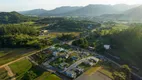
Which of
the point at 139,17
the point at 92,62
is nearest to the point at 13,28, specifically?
the point at 92,62

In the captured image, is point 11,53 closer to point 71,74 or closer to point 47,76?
point 47,76

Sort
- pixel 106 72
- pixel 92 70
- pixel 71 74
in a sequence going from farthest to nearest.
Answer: pixel 92 70
pixel 106 72
pixel 71 74

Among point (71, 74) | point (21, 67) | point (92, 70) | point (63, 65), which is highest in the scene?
point (63, 65)

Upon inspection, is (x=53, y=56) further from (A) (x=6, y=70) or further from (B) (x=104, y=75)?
(B) (x=104, y=75)

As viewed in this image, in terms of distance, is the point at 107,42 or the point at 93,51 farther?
the point at 107,42

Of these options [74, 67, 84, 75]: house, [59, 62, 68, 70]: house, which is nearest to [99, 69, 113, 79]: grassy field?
[74, 67, 84, 75]: house

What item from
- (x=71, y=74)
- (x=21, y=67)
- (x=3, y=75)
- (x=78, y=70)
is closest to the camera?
(x=71, y=74)

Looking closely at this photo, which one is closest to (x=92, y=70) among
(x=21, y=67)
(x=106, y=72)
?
(x=106, y=72)

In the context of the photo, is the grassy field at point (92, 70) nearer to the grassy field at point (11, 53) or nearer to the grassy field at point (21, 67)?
the grassy field at point (21, 67)
